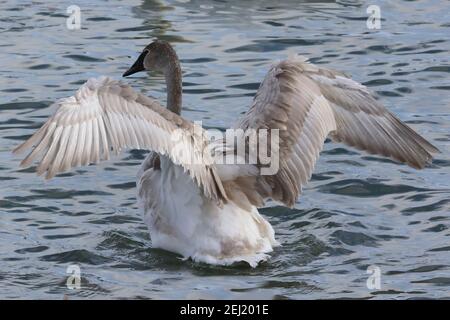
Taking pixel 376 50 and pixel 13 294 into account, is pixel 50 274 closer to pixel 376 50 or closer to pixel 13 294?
pixel 13 294

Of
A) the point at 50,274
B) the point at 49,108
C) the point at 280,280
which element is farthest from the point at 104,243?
the point at 49,108

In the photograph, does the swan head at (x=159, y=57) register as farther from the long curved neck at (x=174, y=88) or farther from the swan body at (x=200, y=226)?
the swan body at (x=200, y=226)

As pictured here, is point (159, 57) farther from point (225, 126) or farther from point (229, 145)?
point (225, 126)

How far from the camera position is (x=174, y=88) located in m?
10.9

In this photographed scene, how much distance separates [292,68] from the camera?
32.9 ft

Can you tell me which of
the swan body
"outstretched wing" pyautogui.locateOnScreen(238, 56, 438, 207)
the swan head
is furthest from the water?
the swan head

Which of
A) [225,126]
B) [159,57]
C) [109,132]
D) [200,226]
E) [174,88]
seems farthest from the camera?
[225,126]

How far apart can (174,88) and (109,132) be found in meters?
2.15

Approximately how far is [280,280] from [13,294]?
1.90 meters

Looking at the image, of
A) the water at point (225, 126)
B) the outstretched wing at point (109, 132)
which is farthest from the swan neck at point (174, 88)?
the outstretched wing at point (109, 132)

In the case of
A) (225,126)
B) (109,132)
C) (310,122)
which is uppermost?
(109,132)

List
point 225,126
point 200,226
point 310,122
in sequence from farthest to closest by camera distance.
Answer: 1. point 225,126
2. point 310,122
3. point 200,226

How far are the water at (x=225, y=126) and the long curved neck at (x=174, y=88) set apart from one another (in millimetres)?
963

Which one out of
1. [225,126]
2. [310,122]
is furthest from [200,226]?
[225,126]
